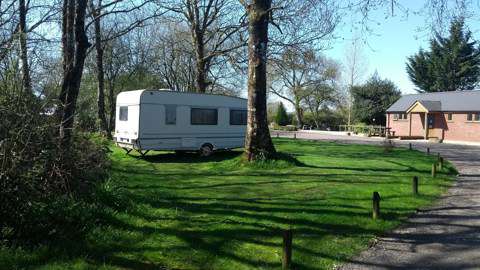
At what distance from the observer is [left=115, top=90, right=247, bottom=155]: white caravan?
66.8 feet

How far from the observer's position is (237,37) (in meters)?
30.4

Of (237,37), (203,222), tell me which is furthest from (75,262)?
(237,37)

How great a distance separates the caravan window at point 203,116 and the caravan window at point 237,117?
0.88 metres

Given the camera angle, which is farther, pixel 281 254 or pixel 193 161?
pixel 193 161

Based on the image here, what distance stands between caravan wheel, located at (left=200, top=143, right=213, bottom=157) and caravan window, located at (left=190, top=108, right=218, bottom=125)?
38.4 inches

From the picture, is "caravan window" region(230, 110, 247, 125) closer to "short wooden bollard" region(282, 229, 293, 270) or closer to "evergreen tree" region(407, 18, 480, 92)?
"short wooden bollard" region(282, 229, 293, 270)

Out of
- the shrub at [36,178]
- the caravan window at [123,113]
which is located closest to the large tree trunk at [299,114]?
the caravan window at [123,113]

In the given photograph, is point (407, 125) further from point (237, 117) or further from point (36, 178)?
point (36, 178)

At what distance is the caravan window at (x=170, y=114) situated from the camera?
20797 mm

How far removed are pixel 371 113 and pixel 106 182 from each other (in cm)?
5574

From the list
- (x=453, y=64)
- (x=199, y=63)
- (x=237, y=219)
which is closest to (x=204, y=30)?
(x=199, y=63)

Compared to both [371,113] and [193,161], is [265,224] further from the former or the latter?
[371,113]

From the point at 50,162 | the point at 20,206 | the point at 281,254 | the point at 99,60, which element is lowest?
the point at 281,254

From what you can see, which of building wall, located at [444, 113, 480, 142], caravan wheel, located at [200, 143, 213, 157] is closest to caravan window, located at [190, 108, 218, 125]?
caravan wheel, located at [200, 143, 213, 157]
